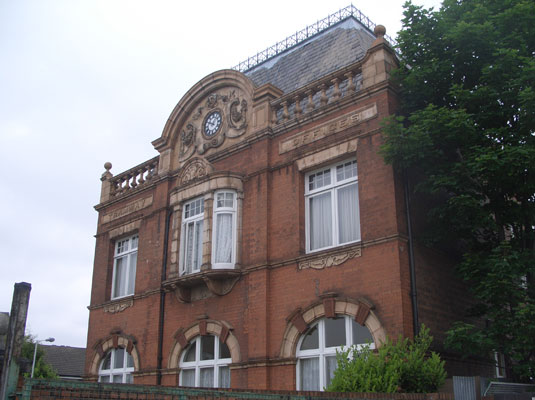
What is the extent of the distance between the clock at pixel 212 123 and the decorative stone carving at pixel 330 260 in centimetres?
588

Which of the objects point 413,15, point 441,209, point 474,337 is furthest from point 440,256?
point 413,15

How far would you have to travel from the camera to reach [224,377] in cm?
1605

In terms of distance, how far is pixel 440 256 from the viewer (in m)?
14.5

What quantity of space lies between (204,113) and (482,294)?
10.6m

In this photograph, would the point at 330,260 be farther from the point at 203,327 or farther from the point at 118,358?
the point at 118,358

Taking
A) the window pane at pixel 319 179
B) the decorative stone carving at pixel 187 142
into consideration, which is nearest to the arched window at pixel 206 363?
the window pane at pixel 319 179

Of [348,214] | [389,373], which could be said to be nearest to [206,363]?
[348,214]

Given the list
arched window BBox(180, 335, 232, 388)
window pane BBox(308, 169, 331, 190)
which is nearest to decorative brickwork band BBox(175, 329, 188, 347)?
arched window BBox(180, 335, 232, 388)

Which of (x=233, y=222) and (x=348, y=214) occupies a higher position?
(x=233, y=222)

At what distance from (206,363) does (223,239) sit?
336cm

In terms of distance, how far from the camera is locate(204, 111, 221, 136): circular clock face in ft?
61.8

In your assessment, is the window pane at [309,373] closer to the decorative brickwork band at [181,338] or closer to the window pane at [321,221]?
the window pane at [321,221]

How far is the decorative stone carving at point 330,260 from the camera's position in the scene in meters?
14.0

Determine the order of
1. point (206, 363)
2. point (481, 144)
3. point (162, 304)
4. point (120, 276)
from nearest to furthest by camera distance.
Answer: point (481, 144) < point (206, 363) < point (162, 304) < point (120, 276)
